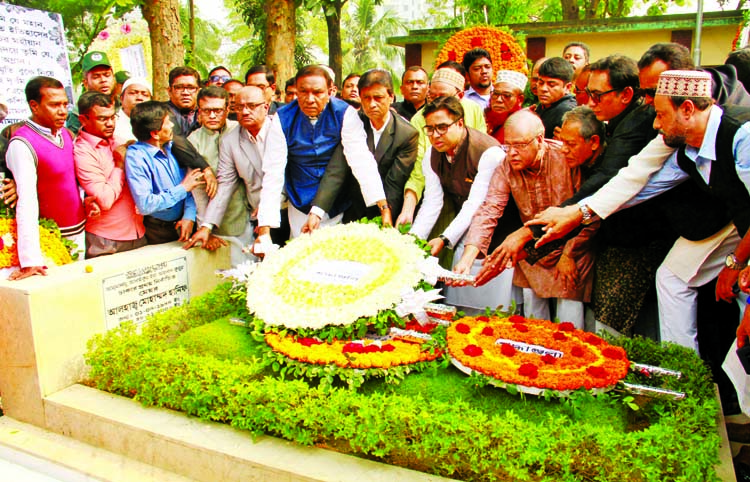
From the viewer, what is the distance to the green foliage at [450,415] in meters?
2.29

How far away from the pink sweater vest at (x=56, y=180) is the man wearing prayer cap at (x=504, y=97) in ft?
10.8

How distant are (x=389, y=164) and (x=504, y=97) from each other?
115 cm

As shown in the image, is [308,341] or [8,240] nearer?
[308,341]

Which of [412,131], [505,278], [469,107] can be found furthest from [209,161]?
[505,278]

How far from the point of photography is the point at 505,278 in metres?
4.27

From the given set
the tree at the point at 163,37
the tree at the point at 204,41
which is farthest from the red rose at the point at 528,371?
the tree at the point at 204,41

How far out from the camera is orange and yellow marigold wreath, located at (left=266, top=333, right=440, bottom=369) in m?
3.03

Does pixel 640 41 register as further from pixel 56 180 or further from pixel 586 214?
pixel 56 180

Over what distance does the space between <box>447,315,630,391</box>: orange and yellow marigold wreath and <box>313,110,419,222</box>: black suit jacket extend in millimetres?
1516

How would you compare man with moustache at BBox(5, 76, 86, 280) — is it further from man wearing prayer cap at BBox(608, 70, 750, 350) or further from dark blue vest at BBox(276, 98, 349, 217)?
man wearing prayer cap at BBox(608, 70, 750, 350)

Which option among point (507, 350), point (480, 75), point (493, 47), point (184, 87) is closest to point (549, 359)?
point (507, 350)

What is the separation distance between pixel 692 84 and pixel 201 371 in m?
2.90

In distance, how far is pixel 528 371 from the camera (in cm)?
274

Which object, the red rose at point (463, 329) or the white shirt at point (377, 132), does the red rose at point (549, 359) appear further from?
the white shirt at point (377, 132)
